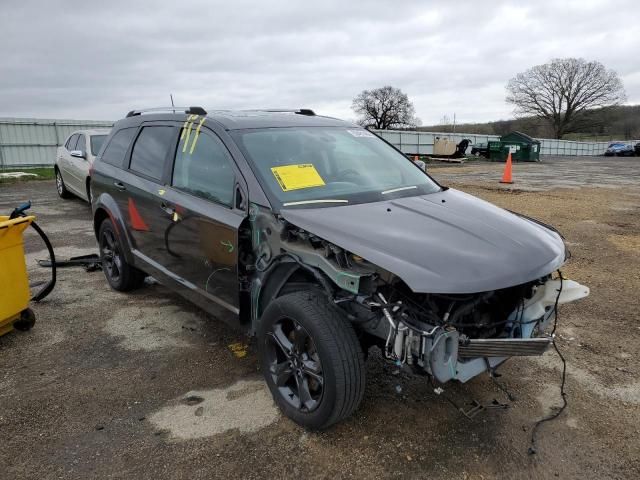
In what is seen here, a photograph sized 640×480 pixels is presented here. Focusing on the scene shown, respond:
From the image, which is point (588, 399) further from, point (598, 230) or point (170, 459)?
point (598, 230)

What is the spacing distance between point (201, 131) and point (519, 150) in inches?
1244

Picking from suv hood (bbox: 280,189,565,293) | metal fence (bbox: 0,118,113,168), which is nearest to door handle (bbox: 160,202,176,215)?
suv hood (bbox: 280,189,565,293)

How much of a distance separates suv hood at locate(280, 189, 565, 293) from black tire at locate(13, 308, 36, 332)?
263 cm

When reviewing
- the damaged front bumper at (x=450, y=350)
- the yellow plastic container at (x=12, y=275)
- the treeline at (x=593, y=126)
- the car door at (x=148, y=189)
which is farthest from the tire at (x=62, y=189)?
the treeline at (x=593, y=126)

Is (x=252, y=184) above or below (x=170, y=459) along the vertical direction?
above

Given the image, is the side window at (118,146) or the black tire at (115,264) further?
the black tire at (115,264)

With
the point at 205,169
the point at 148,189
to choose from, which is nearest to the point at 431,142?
the point at 148,189

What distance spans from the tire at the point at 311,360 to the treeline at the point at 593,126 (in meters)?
65.0

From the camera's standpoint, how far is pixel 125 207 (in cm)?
445

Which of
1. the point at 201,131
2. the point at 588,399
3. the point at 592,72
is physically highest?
the point at 592,72

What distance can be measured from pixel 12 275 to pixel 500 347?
3.55m

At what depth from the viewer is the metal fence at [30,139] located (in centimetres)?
2088

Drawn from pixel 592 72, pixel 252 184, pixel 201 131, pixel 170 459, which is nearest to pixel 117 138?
pixel 201 131

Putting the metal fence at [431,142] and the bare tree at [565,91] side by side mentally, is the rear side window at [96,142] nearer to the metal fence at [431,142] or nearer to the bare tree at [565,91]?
the metal fence at [431,142]
